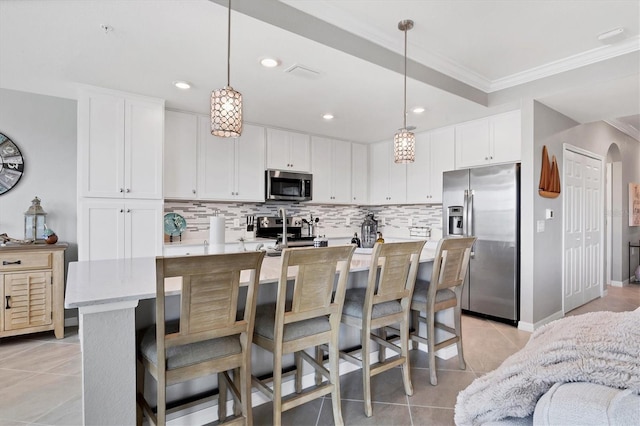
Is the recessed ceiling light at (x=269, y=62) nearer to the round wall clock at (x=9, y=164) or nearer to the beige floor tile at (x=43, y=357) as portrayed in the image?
the round wall clock at (x=9, y=164)

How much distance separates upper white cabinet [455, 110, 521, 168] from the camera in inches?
147

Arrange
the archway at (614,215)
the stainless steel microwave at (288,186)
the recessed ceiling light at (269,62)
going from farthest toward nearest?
the archway at (614,215) < the stainless steel microwave at (288,186) < the recessed ceiling light at (269,62)

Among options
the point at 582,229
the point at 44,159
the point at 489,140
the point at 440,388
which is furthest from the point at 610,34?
the point at 44,159

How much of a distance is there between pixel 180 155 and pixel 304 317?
2.81m

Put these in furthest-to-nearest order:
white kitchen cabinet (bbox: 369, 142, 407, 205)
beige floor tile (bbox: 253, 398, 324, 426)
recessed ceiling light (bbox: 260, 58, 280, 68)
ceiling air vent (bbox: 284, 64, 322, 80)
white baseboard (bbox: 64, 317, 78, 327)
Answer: white kitchen cabinet (bbox: 369, 142, 407, 205) < white baseboard (bbox: 64, 317, 78, 327) < ceiling air vent (bbox: 284, 64, 322, 80) < recessed ceiling light (bbox: 260, 58, 280, 68) < beige floor tile (bbox: 253, 398, 324, 426)

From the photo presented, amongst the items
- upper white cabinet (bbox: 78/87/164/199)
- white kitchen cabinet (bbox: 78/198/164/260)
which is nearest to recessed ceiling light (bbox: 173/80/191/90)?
upper white cabinet (bbox: 78/87/164/199)

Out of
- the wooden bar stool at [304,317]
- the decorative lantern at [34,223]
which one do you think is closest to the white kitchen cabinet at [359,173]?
the wooden bar stool at [304,317]

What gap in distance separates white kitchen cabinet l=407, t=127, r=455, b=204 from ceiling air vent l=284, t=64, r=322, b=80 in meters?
2.29

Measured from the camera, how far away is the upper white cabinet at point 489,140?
147 inches

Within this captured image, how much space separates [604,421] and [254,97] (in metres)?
3.34

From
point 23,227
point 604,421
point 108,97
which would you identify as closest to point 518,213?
point 604,421

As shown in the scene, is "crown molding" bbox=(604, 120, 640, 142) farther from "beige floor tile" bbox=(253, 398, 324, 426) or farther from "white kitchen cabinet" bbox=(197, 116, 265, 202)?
"beige floor tile" bbox=(253, 398, 324, 426)

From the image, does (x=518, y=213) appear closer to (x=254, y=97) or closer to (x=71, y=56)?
(x=254, y=97)

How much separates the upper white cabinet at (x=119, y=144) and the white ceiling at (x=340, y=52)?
176mm
